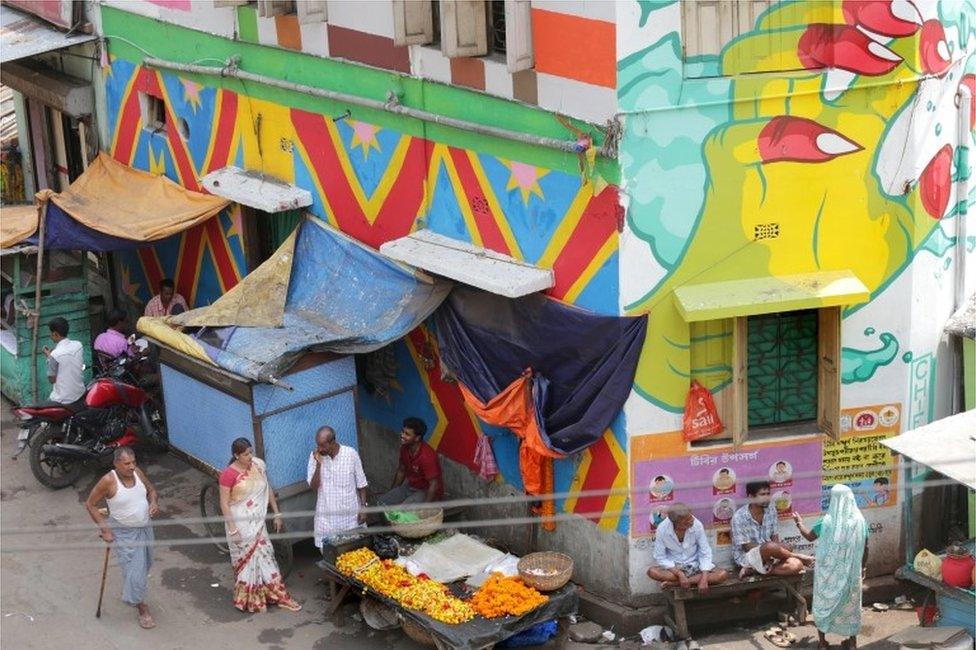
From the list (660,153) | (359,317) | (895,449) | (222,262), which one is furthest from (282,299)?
(895,449)

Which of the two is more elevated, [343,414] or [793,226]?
[793,226]

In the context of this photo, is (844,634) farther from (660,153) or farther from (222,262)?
(222,262)

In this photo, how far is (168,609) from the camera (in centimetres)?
1240

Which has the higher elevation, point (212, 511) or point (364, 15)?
point (364, 15)

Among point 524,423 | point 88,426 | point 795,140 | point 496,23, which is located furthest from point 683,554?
point 88,426

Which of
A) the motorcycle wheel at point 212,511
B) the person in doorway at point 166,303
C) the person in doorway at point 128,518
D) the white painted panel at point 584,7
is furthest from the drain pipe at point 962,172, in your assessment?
the person in doorway at point 166,303

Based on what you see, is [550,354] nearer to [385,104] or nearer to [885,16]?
[385,104]

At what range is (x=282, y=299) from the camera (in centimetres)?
1342

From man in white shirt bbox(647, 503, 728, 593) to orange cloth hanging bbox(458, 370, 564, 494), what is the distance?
100 cm

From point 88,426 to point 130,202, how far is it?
9.46 feet

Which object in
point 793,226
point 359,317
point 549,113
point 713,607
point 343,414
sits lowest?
point 713,607

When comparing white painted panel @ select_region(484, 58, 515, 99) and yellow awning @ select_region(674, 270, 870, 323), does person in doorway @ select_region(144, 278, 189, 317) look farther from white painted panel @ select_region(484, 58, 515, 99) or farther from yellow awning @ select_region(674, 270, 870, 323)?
yellow awning @ select_region(674, 270, 870, 323)

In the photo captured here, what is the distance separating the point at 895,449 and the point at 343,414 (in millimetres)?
4641

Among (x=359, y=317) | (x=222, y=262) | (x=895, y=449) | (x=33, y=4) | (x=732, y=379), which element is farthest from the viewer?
(x=33, y=4)
